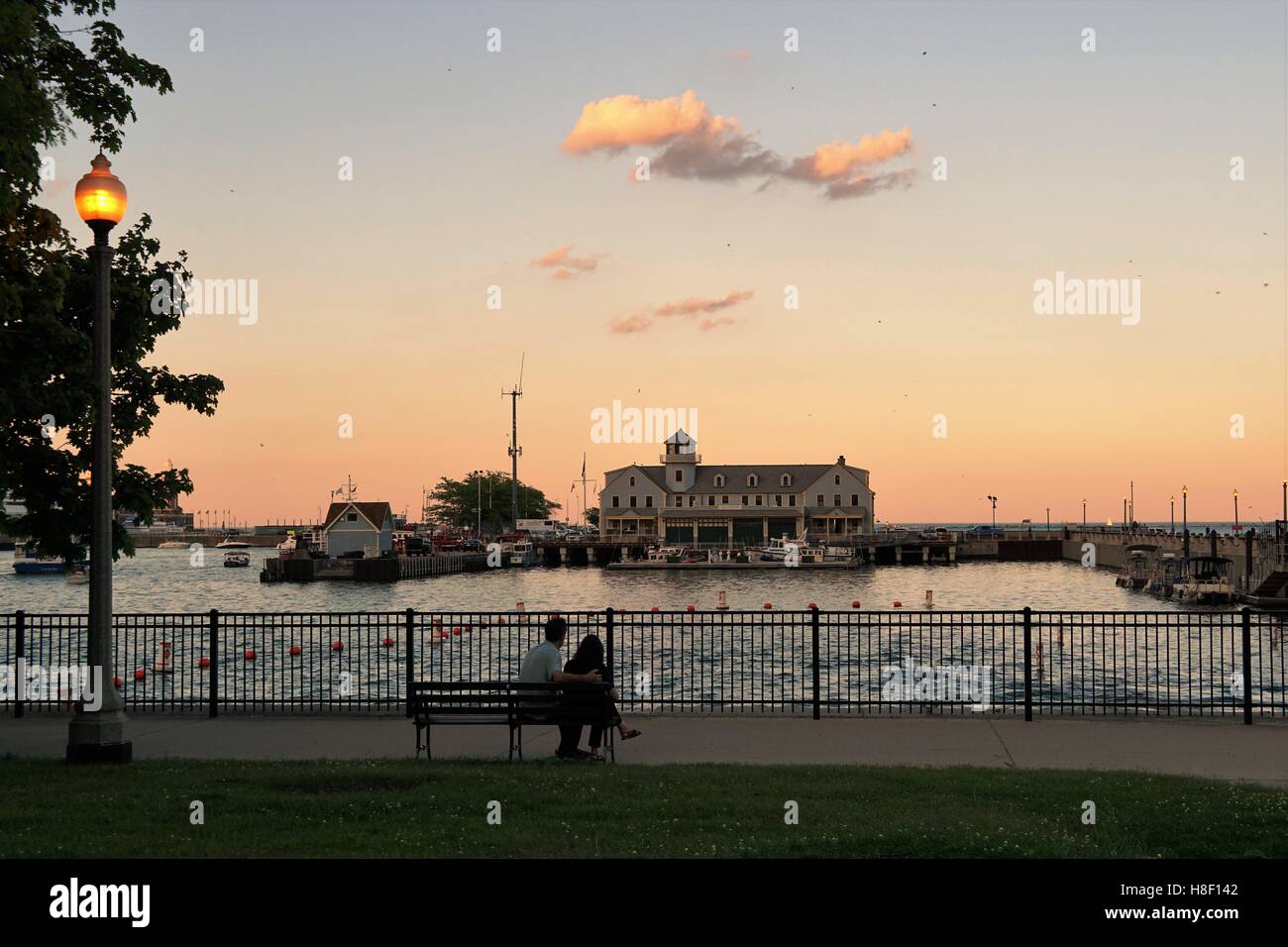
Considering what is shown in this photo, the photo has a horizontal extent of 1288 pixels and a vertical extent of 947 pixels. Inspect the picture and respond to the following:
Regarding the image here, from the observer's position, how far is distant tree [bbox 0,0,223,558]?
13648 millimetres

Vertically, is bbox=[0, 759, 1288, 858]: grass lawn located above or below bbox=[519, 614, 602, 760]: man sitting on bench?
below

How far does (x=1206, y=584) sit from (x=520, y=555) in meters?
97.9

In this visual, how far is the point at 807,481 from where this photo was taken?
160125 mm

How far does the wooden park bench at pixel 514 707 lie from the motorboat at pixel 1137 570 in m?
93.7

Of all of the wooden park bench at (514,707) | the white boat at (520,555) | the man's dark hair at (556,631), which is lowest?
the white boat at (520,555)

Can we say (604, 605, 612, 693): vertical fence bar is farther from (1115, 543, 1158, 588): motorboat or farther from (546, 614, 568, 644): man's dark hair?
(1115, 543, 1158, 588): motorboat

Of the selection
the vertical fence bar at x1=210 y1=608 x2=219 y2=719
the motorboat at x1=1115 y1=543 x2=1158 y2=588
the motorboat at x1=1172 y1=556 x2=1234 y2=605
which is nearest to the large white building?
→ the motorboat at x1=1115 y1=543 x2=1158 y2=588

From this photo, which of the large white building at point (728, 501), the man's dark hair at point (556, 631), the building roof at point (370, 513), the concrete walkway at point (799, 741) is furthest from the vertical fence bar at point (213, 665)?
the large white building at point (728, 501)

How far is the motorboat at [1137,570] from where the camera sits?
102m

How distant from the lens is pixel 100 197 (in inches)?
559

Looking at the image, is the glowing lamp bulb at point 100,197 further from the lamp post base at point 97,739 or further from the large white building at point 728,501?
the large white building at point 728,501

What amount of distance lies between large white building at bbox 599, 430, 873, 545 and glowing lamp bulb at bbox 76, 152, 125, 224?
472 ft

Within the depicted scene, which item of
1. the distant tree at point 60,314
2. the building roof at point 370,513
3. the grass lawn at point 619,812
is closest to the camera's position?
the grass lawn at point 619,812
